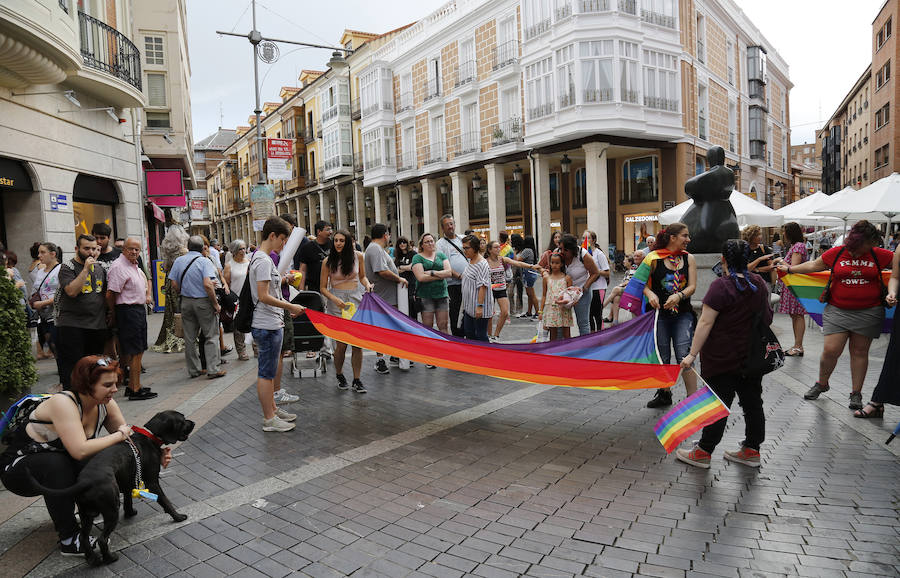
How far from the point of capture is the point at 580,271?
869cm

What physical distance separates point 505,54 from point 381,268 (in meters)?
24.8

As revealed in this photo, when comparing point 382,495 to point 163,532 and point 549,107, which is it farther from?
point 549,107

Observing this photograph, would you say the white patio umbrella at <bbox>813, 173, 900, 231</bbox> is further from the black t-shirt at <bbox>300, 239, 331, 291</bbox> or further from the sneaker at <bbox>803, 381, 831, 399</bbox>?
the black t-shirt at <bbox>300, 239, 331, 291</bbox>

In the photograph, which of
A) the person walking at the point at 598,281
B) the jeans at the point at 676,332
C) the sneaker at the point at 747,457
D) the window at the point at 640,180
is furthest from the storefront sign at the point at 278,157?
the window at the point at 640,180

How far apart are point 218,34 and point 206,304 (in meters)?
→ 14.9

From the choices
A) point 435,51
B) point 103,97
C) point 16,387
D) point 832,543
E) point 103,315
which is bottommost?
point 832,543

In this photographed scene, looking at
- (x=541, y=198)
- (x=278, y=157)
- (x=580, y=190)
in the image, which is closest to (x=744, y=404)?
(x=278, y=157)

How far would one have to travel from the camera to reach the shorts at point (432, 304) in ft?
28.3

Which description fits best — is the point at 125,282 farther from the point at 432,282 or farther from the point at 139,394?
the point at 432,282

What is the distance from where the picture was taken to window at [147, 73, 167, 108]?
2369 centimetres

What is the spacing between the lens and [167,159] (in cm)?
2433

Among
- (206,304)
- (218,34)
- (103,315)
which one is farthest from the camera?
(218,34)

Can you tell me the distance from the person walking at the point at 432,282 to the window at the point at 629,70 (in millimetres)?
18976

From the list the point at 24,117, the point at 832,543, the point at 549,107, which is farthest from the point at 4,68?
the point at 549,107
